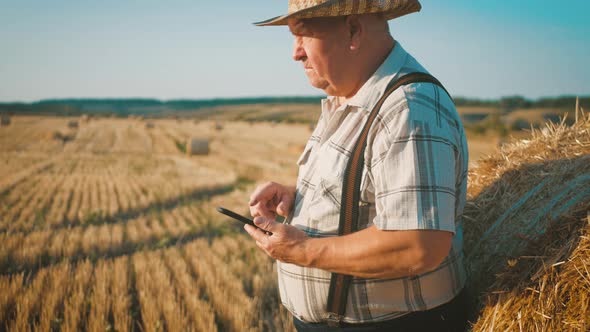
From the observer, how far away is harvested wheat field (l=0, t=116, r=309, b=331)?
365 centimetres

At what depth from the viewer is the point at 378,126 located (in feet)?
5.08

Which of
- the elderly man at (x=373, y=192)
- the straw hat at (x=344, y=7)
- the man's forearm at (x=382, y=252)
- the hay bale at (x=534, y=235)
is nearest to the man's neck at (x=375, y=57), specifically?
the elderly man at (x=373, y=192)

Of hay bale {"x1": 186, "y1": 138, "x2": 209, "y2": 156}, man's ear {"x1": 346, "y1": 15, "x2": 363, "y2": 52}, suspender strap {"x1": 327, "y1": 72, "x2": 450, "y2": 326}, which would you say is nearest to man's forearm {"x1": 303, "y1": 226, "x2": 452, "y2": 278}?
suspender strap {"x1": 327, "y1": 72, "x2": 450, "y2": 326}

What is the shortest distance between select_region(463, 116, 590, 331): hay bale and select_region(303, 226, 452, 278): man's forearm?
2.24 feet

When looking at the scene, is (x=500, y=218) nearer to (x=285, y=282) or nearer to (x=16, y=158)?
(x=285, y=282)

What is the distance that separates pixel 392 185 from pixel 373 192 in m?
0.18

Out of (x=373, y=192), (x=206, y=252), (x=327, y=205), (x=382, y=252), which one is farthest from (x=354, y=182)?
(x=206, y=252)

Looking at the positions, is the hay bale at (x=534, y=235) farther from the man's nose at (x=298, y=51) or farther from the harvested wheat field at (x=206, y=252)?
the man's nose at (x=298, y=51)

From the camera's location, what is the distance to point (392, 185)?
4.69ft

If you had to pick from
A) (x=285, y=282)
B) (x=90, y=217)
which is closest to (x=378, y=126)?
(x=285, y=282)

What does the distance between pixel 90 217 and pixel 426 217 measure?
24.7 feet

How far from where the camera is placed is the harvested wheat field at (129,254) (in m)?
3.65

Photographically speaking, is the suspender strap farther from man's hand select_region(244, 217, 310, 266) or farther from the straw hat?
the straw hat

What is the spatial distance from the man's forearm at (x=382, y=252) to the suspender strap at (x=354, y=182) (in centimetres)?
11
